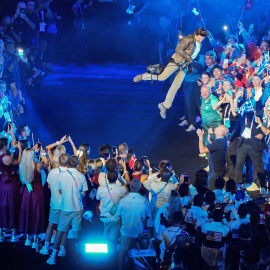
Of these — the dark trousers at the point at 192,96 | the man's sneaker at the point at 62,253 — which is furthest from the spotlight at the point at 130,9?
the man's sneaker at the point at 62,253

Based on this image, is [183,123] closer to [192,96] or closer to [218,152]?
[192,96]

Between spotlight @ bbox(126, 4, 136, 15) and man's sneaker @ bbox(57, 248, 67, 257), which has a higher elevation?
spotlight @ bbox(126, 4, 136, 15)

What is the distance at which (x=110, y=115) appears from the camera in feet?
44.0

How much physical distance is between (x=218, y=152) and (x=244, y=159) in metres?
0.80

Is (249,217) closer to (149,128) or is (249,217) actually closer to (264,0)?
(149,128)

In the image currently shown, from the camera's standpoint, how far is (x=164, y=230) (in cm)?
605

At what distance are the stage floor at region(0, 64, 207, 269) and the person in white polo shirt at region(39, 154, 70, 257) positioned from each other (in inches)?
22.6

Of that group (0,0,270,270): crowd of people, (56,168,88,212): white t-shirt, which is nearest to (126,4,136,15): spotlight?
(0,0,270,270): crowd of people

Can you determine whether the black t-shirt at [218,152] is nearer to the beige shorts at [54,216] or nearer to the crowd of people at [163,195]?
the crowd of people at [163,195]

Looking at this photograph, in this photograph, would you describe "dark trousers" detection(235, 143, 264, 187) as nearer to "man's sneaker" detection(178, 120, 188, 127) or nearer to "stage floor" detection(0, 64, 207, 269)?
"stage floor" detection(0, 64, 207, 269)

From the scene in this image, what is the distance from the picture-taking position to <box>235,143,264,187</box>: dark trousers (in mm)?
8953

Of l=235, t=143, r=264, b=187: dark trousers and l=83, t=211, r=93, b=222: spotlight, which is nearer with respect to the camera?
l=83, t=211, r=93, b=222: spotlight

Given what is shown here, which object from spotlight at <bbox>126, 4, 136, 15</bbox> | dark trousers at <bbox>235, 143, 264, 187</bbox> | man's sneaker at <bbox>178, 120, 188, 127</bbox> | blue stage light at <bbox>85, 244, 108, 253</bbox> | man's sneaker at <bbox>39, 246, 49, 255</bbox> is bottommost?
blue stage light at <bbox>85, 244, 108, 253</bbox>

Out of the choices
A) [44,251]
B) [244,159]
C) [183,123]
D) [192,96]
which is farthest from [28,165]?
[183,123]
